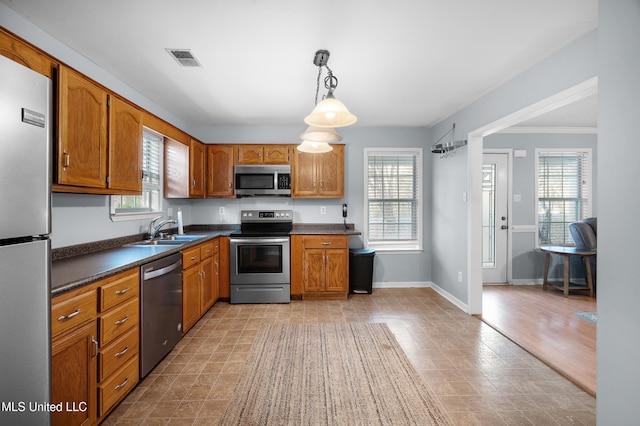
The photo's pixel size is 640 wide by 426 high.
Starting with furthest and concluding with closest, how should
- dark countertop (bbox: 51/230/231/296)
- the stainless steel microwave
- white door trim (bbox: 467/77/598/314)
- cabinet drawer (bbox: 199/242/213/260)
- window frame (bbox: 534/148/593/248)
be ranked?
1. window frame (bbox: 534/148/593/248)
2. the stainless steel microwave
3. white door trim (bbox: 467/77/598/314)
4. cabinet drawer (bbox: 199/242/213/260)
5. dark countertop (bbox: 51/230/231/296)

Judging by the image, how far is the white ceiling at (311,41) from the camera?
184cm

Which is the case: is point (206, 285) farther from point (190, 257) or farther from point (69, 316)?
point (69, 316)

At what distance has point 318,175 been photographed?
4.35 meters

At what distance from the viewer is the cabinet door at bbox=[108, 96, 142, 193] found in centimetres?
221

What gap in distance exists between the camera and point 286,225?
4527mm

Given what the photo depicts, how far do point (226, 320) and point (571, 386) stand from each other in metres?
3.12

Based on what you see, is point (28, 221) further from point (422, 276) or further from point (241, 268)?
point (422, 276)

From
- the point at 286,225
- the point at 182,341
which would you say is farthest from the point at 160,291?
the point at 286,225

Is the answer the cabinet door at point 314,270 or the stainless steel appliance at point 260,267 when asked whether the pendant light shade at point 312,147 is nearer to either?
the stainless steel appliance at point 260,267

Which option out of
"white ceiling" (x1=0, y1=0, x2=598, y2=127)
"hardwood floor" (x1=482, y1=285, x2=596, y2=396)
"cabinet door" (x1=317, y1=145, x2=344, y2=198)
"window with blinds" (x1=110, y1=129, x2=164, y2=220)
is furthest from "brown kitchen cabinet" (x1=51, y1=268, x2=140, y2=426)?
"hardwood floor" (x1=482, y1=285, x2=596, y2=396)

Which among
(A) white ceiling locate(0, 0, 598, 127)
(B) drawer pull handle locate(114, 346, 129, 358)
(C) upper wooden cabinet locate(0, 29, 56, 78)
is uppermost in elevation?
(A) white ceiling locate(0, 0, 598, 127)

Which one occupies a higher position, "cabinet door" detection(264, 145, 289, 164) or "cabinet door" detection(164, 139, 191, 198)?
"cabinet door" detection(264, 145, 289, 164)

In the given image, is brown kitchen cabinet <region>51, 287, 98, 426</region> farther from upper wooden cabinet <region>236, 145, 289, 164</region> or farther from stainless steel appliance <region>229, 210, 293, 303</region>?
upper wooden cabinet <region>236, 145, 289, 164</region>

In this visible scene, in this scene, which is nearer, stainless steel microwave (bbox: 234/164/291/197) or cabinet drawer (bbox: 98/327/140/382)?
cabinet drawer (bbox: 98/327/140/382)
